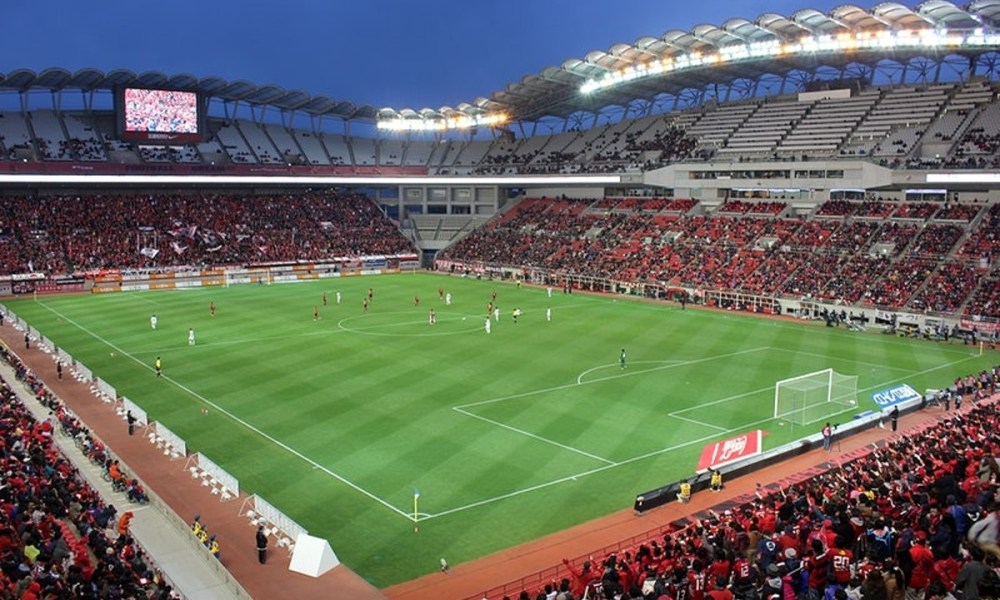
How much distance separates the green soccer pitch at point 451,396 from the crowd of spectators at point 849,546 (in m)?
4.92

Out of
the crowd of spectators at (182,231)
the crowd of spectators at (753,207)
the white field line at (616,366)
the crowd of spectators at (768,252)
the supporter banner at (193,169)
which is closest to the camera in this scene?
the white field line at (616,366)

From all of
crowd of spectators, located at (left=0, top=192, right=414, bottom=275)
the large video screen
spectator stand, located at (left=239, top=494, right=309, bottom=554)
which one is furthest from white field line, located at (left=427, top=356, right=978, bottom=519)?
the large video screen

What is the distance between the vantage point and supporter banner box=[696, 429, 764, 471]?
23.1m

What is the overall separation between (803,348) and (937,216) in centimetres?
2423

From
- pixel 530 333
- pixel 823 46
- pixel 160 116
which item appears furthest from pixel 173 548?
pixel 160 116

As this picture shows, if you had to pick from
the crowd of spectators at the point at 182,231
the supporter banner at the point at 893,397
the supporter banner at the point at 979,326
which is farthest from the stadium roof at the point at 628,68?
the supporter banner at the point at 893,397

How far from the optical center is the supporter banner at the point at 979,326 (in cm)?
4465

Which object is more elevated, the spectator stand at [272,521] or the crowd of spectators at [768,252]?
the crowd of spectators at [768,252]

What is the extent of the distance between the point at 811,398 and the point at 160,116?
72407 millimetres

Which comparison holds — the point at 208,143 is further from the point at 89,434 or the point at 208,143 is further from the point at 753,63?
the point at 89,434

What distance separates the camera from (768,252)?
62250 millimetres

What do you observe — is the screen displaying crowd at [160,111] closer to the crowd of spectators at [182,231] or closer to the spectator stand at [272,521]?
the crowd of spectators at [182,231]

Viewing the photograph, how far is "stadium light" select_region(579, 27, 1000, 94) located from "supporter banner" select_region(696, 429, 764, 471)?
45.0 m

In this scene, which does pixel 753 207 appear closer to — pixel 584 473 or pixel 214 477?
pixel 584 473
